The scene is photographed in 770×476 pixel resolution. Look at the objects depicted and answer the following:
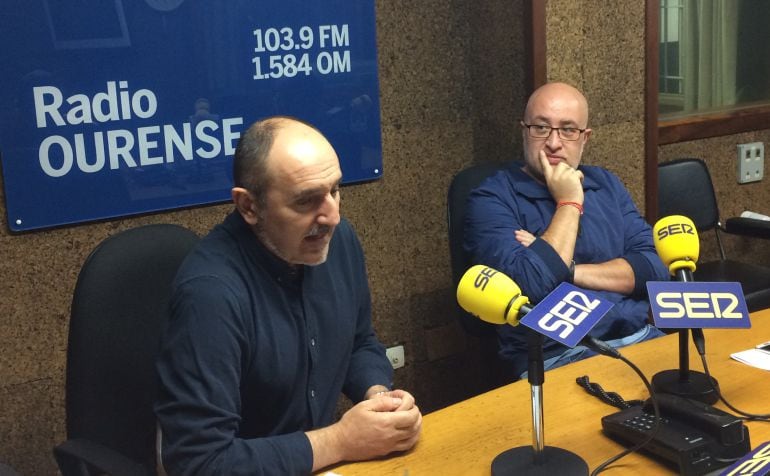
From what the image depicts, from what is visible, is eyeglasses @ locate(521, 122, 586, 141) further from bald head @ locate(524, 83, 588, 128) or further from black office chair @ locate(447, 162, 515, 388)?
black office chair @ locate(447, 162, 515, 388)

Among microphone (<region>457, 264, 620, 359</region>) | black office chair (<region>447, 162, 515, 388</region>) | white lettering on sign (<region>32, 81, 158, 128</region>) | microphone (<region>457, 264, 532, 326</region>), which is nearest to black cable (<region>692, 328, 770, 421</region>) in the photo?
microphone (<region>457, 264, 620, 359</region>)

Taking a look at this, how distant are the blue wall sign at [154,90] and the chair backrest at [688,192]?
1333 millimetres

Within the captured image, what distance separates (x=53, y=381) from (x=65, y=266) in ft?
1.10

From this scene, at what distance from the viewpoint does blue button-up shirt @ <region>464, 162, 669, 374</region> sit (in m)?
2.42

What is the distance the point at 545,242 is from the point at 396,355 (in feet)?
3.14

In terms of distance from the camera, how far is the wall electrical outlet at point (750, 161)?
12.8 ft

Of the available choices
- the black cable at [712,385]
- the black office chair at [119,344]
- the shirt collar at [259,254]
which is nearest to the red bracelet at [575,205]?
the black cable at [712,385]

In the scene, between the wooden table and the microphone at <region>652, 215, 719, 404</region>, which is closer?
the wooden table

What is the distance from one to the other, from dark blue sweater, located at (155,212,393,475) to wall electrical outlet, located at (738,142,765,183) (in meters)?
2.47

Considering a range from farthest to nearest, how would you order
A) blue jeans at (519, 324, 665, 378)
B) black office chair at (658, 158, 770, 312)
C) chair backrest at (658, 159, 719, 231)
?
1. chair backrest at (658, 159, 719, 231)
2. black office chair at (658, 158, 770, 312)
3. blue jeans at (519, 324, 665, 378)

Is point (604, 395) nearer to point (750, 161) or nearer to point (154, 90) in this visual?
point (154, 90)

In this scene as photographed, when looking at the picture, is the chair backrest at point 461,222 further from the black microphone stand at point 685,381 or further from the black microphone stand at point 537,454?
the black microphone stand at point 537,454

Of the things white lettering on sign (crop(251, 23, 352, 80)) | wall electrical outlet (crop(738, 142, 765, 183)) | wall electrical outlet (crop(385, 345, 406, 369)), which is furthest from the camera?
wall electrical outlet (crop(738, 142, 765, 183))

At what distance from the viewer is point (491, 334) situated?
2643 millimetres
